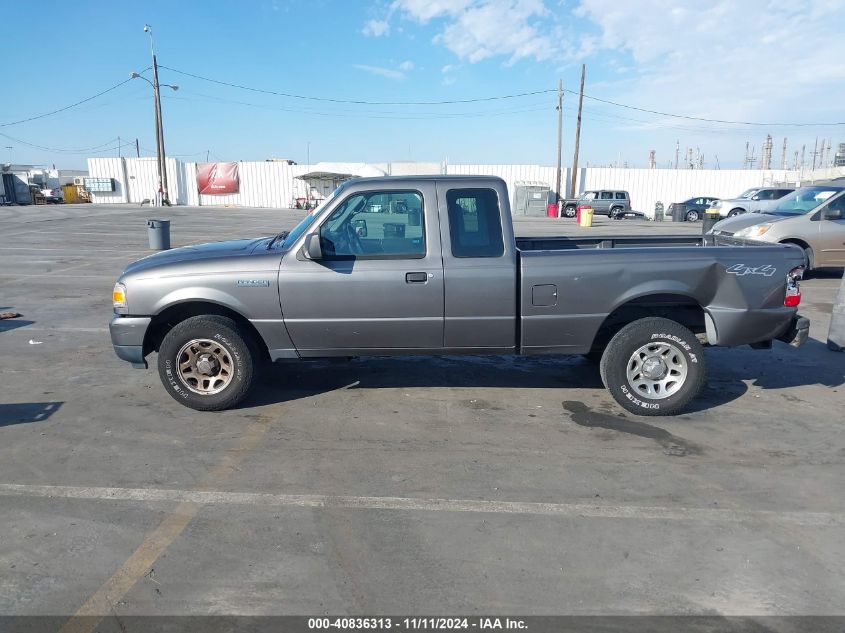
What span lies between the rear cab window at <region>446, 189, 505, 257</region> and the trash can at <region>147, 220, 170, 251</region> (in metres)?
13.6

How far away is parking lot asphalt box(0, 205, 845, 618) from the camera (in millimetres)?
2879

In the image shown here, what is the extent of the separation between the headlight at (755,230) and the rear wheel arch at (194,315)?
9508mm

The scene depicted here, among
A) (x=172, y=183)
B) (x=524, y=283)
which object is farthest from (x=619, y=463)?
(x=172, y=183)

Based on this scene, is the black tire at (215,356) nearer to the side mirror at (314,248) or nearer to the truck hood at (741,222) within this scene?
the side mirror at (314,248)

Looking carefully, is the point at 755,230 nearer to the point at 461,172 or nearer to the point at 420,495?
the point at 420,495

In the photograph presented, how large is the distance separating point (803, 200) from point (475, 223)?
10798 millimetres

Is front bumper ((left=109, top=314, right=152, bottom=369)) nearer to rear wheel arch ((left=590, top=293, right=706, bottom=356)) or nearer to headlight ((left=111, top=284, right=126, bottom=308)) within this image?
headlight ((left=111, top=284, right=126, bottom=308))

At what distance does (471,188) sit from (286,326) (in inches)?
75.8

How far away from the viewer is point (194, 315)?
520cm

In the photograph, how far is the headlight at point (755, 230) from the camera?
11.1 meters

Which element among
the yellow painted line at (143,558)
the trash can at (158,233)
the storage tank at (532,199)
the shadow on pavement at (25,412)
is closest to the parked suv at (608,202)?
the storage tank at (532,199)

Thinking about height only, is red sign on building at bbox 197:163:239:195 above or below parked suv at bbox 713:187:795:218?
above

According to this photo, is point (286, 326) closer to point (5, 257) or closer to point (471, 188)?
point (471, 188)

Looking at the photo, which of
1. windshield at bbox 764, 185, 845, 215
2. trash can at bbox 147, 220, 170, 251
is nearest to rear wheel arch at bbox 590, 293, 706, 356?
windshield at bbox 764, 185, 845, 215
